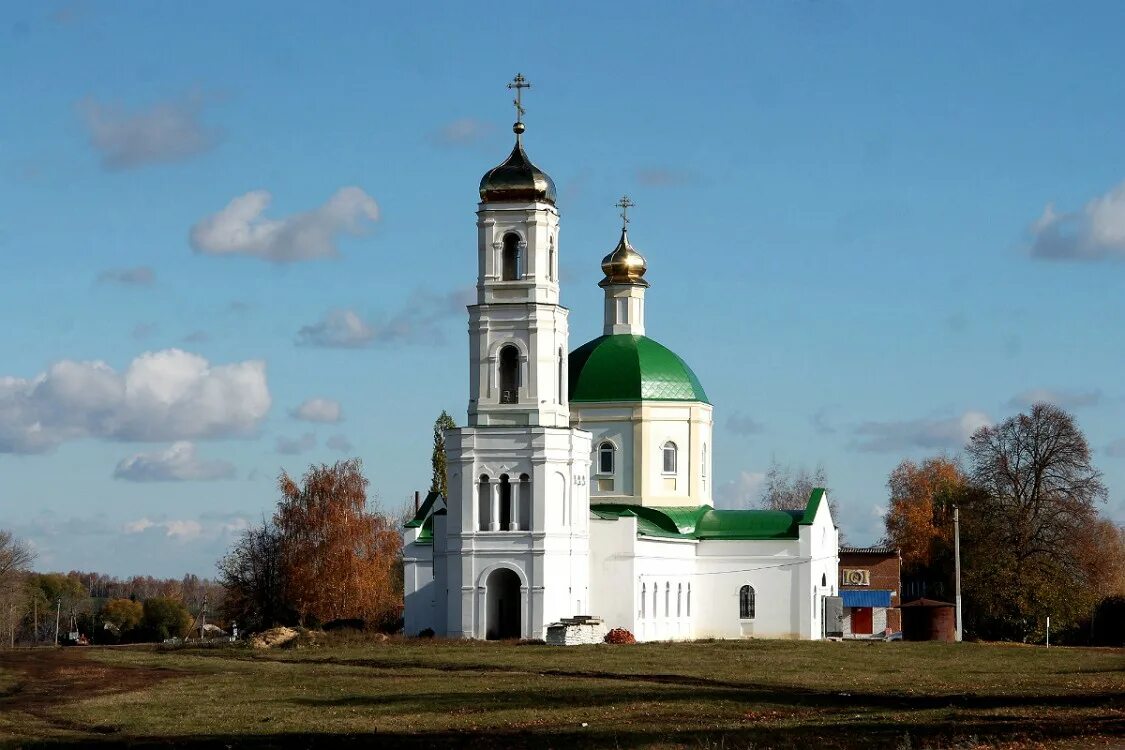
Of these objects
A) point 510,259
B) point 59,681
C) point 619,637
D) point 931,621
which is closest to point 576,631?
point 619,637

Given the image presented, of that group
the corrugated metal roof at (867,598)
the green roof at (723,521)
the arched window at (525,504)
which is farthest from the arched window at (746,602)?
the corrugated metal roof at (867,598)

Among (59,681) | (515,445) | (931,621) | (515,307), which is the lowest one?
(59,681)

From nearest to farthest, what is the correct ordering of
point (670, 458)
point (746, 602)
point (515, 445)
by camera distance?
point (515, 445) < point (746, 602) < point (670, 458)

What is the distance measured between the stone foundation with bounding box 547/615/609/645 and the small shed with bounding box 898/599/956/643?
16.1 m

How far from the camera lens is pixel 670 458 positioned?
6072 cm

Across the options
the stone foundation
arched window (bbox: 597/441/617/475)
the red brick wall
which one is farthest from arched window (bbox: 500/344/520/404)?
the red brick wall

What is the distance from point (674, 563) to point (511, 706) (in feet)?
100

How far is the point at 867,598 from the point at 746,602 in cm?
1868

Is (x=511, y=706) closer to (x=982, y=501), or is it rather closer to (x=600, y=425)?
(x=600, y=425)

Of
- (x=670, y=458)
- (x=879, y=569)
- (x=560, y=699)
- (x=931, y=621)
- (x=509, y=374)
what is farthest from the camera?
(x=879, y=569)

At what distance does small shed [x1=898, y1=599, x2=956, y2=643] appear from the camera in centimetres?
6334

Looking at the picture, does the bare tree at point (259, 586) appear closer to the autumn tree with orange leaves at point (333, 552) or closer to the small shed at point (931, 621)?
the autumn tree with orange leaves at point (333, 552)

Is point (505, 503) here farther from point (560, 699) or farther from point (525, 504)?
point (560, 699)

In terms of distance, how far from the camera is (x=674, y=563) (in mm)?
58688
